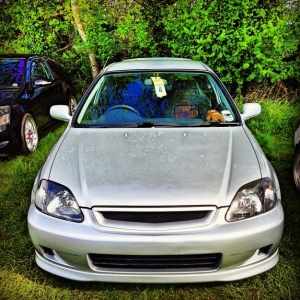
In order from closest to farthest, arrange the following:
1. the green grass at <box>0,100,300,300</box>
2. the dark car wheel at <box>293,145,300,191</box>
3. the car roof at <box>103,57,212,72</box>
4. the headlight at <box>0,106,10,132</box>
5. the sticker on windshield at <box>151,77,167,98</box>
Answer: the green grass at <box>0,100,300,300</box> < the sticker on windshield at <box>151,77,167,98</box> < the car roof at <box>103,57,212,72</box> < the dark car wheel at <box>293,145,300,191</box> < the headlight at <box>0,106,10,132</box>

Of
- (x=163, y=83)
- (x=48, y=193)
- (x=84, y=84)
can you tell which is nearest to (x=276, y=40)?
(x=163, y=83)

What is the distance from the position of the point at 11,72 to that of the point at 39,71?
0.63 meters

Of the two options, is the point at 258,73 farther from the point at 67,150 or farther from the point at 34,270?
the point at 34,270

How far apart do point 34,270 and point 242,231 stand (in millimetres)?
1637

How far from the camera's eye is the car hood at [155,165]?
7.89 feet

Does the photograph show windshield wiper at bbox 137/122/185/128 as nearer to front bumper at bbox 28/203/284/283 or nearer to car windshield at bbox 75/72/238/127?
car windshield at bbox 75/72/238/127

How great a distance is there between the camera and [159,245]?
2.28m

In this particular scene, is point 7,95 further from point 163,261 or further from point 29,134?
point 163,261

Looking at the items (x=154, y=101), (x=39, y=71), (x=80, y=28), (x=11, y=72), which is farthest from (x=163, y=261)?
(x=80, y=28)

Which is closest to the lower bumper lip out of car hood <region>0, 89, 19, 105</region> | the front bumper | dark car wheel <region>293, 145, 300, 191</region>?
the front bumper

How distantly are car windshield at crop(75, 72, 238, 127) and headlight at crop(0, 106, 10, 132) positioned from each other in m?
1.83

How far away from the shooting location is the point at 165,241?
2.28m

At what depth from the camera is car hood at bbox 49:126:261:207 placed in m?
2.40

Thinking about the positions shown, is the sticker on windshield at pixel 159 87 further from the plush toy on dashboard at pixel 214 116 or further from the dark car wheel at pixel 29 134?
the dark car wheel at pixel 29 134
